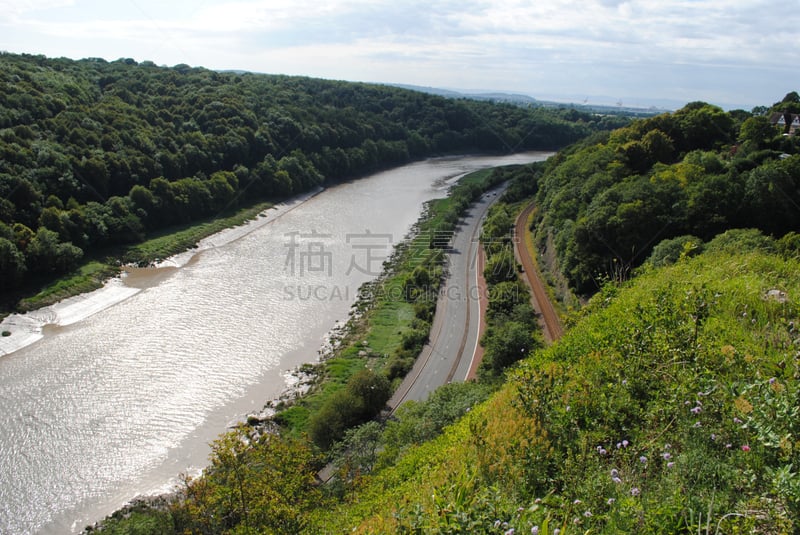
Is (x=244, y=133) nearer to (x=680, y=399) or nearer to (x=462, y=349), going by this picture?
(x=462, y=349)

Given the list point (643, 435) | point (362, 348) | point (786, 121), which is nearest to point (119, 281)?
point (362, 348)

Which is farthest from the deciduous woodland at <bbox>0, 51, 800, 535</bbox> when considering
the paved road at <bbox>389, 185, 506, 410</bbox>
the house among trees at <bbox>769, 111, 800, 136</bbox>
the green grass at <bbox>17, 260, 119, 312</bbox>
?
the green grass at <bbox>17, 260, 119, 312</bbox>

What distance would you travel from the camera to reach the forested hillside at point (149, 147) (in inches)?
1282

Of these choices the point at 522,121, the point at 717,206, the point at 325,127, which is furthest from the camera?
the point at 522,121

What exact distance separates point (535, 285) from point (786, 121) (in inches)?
912

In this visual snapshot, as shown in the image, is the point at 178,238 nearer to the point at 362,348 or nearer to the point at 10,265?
the point at 10,265

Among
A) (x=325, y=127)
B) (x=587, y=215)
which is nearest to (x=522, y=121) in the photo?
(x=325, y=127)

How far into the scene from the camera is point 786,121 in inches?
1389

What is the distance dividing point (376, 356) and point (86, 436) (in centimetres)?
1253

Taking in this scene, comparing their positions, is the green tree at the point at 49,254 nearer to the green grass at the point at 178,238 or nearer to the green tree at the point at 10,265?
the green tree at the point at 10,265

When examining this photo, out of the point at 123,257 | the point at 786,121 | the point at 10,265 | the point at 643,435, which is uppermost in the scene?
the point at 786,121

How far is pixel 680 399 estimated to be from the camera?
582 centimetres

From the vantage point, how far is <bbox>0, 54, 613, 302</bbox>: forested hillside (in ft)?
107

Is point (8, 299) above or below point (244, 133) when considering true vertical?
below
